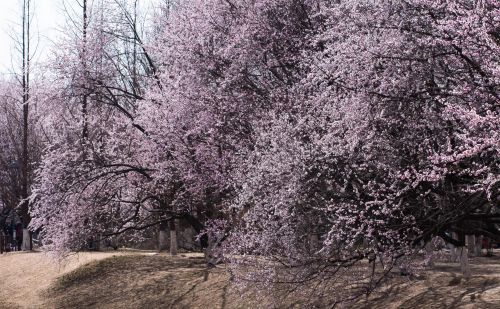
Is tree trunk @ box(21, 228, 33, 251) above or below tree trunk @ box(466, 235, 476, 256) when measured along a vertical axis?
above

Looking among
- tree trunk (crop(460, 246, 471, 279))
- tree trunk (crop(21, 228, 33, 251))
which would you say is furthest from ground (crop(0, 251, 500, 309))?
tree trunk (crop(21, 228, 33, 251))

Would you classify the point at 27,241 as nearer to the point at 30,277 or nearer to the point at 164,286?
the point at 30,277

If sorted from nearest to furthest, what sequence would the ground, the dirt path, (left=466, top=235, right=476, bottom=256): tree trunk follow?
the ground < the dirt path < (left=466, top=235, right=476, bottom=256): tree trunk

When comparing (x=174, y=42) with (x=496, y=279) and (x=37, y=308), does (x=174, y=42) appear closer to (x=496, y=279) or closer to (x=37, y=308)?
(x=37, y=308)

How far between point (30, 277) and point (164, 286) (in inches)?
288

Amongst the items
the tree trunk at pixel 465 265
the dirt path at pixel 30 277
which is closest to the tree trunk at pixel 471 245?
the tree trunk at pixel 465 265

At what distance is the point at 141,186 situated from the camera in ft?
70.2

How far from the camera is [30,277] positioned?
82.7 ft

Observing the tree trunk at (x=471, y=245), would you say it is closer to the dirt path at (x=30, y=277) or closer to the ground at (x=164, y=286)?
the ground at (x=164, y=286)

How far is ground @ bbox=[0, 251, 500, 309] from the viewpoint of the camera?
1438cm

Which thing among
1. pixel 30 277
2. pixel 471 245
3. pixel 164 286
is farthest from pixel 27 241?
pixel 471 245

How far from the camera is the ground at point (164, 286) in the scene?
47.2ft

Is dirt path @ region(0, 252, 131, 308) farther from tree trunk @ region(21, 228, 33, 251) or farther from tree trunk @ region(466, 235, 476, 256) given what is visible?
tree trunk @ region(466, 235, 476, 256)

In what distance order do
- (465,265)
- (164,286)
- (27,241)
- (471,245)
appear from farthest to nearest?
(27,241) → (471,245) → (164,286) → (465,265)
